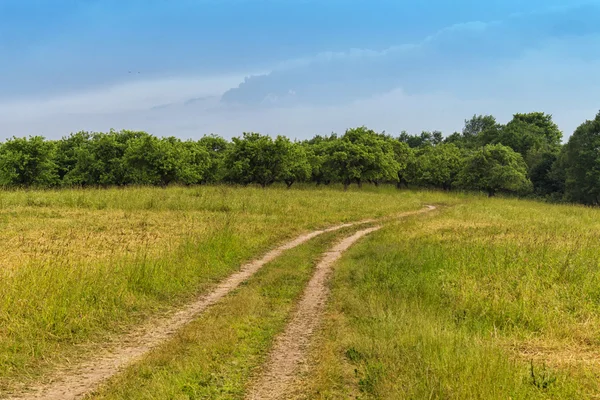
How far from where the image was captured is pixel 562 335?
647 cm

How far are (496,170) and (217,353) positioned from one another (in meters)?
55.1

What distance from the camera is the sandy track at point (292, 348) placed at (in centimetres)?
501

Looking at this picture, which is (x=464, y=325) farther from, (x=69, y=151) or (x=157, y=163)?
(x=69, y=151)

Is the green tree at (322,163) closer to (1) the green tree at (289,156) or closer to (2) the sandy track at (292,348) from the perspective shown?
(1) the green tree at (289,156)

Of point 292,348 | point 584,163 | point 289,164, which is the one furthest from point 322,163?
point 292,348

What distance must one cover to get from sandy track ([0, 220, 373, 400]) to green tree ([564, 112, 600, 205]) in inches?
2213

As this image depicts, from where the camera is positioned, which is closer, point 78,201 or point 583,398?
point 583,398

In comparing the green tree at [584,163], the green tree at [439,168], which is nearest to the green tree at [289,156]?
the green tree at [439,168]

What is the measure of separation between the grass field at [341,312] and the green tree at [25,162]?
43.7m

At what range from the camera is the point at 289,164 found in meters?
50.2

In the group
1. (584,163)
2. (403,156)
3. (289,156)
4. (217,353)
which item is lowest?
(217,353)

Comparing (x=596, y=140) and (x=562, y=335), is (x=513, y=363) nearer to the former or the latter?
(x=562, y=335)

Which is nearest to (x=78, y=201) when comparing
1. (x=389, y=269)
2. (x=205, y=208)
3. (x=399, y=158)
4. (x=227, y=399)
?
(x=205, y=208)

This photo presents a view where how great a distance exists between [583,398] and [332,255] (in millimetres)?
9960
